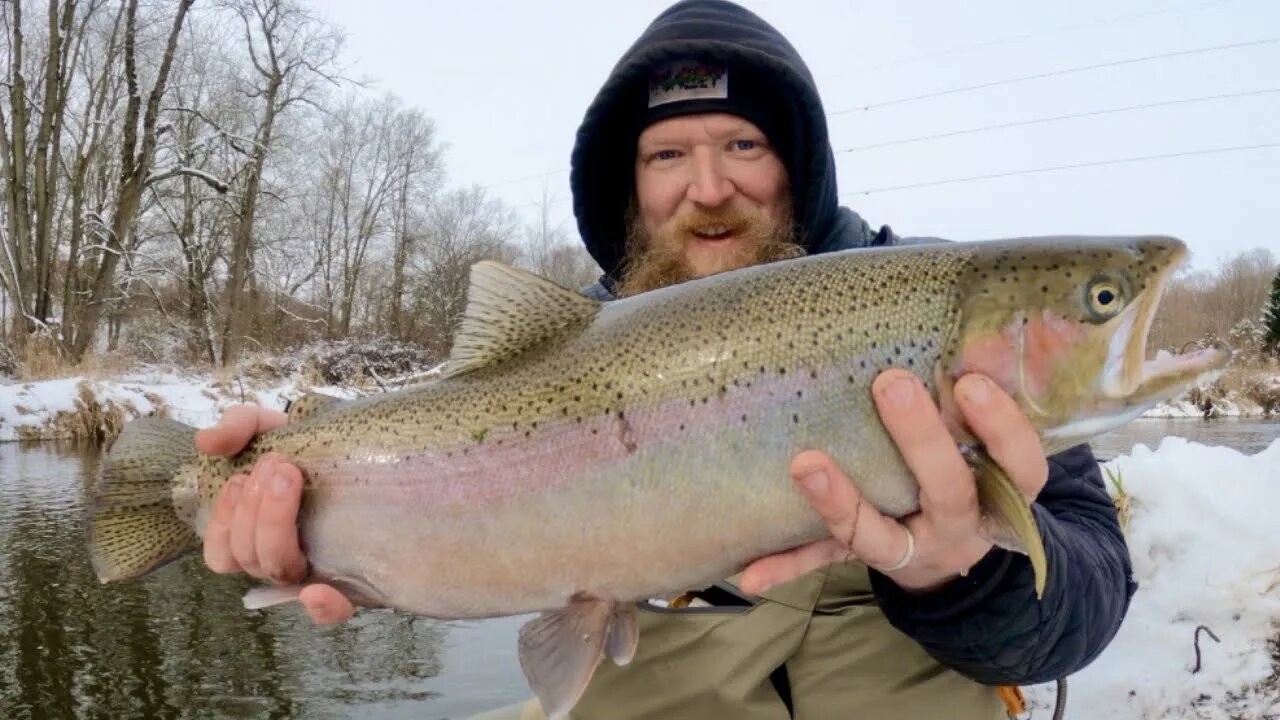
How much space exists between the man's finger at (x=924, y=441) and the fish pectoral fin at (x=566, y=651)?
2.30 ft

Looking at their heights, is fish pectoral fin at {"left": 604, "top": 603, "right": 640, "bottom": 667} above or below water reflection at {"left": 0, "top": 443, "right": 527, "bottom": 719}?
above

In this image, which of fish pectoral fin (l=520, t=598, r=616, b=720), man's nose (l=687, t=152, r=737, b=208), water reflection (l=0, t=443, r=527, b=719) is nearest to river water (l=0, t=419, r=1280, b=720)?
water reflection (l=0, t=443, r=527, b=719)

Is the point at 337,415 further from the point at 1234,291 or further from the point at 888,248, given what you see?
the point at 1234,291

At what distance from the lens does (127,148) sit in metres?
19.1

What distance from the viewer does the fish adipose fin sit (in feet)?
6.24

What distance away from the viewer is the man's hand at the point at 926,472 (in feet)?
5.14

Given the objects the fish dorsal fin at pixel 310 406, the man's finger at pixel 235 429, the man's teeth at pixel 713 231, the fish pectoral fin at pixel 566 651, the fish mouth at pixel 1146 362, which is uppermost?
the man's teeth at pixel 713 231

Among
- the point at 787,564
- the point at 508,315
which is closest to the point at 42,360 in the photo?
the point at 508,315

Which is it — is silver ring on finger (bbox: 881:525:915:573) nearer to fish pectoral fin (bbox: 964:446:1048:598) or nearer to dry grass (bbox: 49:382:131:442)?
fish pectoral fin (bbox: 964:446:1048:598)

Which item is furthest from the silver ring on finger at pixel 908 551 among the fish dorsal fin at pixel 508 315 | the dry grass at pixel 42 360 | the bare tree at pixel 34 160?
the bare tree at pixel 34 160

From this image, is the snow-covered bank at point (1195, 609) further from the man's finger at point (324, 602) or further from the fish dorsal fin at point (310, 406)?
the fish dorsal fin at point (310, 406)

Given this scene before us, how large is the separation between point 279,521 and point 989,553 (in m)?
1.55

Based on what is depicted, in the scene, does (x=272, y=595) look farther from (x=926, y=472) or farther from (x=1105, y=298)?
(x=1105, y=298)

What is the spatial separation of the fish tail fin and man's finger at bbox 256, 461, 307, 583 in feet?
1.30
